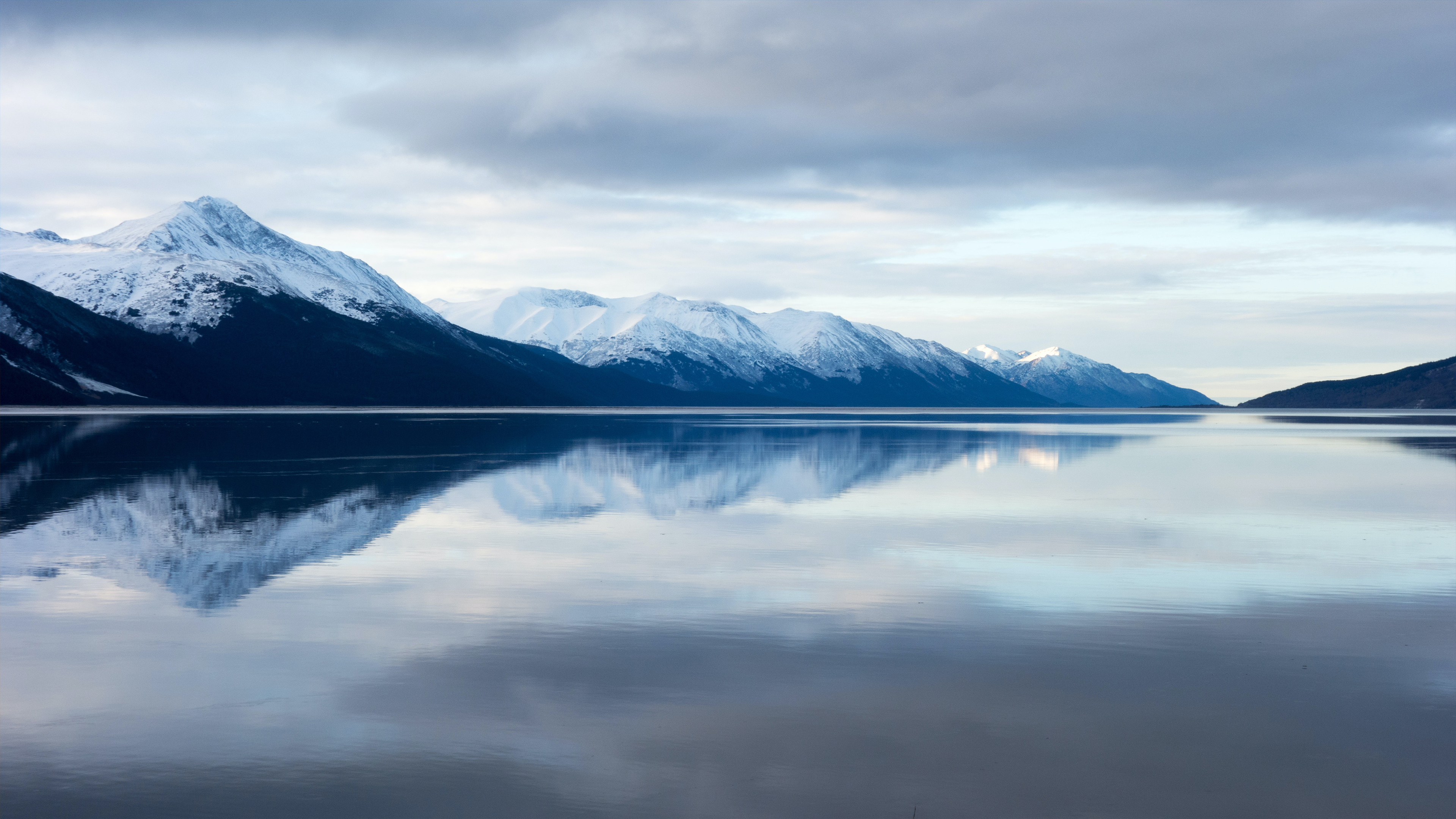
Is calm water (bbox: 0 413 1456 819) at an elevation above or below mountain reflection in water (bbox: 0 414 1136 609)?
below

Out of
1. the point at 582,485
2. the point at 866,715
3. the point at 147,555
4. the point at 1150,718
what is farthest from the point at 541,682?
the point at 582,485

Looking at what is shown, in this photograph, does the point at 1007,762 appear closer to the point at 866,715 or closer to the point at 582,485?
the point at 866,715

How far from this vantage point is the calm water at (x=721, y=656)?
12.4m

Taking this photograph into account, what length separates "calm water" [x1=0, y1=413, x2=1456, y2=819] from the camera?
40.5 ft

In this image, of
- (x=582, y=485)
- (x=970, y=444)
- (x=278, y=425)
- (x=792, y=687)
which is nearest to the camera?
(x=792, y=687)

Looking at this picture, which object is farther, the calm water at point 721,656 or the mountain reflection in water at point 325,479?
the mountain reflection in water at point 325,479

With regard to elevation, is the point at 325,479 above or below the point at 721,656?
above

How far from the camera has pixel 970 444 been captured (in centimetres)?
9006

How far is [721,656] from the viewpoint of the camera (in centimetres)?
1786

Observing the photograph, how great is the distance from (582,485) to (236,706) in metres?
34.3

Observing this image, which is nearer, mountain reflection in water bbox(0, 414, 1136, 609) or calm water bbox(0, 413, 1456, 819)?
calm water bbox(0, 413, 1456, 819)

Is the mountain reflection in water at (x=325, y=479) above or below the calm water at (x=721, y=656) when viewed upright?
above

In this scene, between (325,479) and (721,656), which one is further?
(325,479)

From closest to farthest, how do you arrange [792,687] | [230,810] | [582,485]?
1. [230,810]
2. [792,687]
3. [582,485]
